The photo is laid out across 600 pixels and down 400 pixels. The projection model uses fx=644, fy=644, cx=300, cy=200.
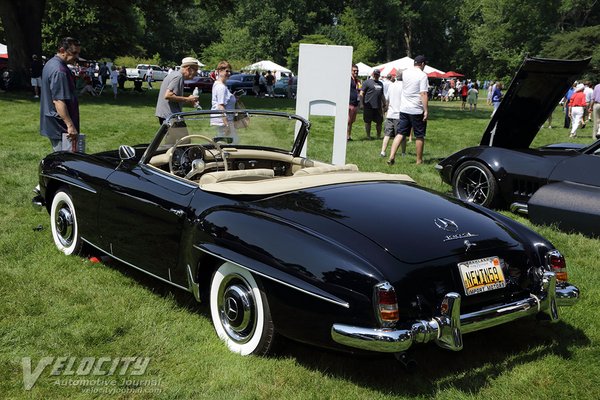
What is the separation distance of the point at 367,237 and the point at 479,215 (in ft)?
3.13

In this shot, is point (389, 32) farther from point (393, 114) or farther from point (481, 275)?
point (481, 275)

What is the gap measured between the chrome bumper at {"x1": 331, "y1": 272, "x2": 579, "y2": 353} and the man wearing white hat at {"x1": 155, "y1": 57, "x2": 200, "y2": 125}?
17.9 feet

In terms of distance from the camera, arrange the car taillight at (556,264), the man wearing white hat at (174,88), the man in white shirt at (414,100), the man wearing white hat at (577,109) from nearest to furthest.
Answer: the car taillight at (556,264), the man wearing white hat at (174,88), the man in white shirt at (414,100), the man wearing white hat at (577,109)

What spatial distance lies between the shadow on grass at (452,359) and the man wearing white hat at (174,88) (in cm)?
438

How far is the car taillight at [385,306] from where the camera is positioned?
294cm

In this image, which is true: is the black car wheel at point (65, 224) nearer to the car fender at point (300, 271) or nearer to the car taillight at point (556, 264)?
the car fender at point (300, 271)

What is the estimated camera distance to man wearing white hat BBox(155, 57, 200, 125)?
7.81 metres

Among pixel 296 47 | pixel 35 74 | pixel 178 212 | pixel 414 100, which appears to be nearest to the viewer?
pixel 178 212

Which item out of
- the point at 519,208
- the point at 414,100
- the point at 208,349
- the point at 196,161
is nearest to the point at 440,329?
the point at 208,349

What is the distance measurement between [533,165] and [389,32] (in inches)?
2339

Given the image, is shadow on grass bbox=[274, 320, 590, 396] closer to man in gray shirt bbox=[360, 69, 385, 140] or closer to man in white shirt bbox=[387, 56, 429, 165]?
man in white shirt bbox=[387, 56, 429, 165]

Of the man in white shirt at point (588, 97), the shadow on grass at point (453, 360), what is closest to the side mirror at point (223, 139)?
the shadow on grass at point (453, 360)

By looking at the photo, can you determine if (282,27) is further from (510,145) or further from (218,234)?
Answer: (218,234)
